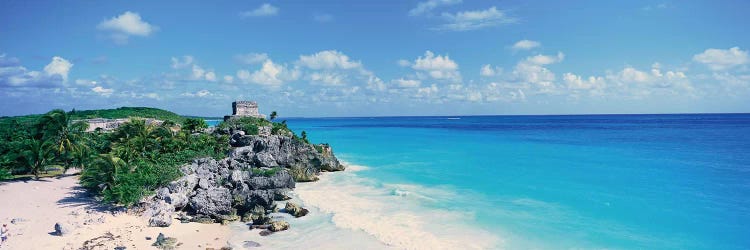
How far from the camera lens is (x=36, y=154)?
843 inches

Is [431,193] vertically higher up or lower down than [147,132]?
lower down

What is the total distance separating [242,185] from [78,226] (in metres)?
6.94

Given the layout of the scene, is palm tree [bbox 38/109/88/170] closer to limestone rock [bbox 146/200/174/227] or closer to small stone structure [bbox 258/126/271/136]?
limestone rock [bbox 146/200/174/227]

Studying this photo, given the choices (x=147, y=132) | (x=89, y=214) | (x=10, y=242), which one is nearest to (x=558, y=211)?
(x=89, y=214)

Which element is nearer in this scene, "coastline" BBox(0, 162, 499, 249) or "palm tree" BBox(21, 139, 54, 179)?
"coastline" BBox(0, 162, 499, 249)

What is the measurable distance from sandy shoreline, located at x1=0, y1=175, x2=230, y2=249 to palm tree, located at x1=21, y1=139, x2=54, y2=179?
8.72ft

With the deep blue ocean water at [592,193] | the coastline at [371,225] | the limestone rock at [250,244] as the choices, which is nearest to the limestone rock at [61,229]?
the coastline at [371,225]

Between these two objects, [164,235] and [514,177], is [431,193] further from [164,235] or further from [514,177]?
[164,235]

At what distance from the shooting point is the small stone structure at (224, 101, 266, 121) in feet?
138

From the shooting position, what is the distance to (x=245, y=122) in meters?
36.5

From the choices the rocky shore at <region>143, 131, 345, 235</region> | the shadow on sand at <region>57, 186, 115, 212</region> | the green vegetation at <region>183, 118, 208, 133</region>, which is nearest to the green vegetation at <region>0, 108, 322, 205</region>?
the shadow on sand at <region>57, 186, 115, 212</region>

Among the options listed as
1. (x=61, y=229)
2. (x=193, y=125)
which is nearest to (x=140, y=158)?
(x=61, y=229)

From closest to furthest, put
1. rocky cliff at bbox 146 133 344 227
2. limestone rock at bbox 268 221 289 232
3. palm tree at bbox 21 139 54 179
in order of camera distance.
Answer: limestone rock at bbox 268 221 289 232, rocky cliff at bbox 146 133 344 227, palm tree at bbox 21 139 54 179

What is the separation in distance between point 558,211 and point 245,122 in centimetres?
2738
